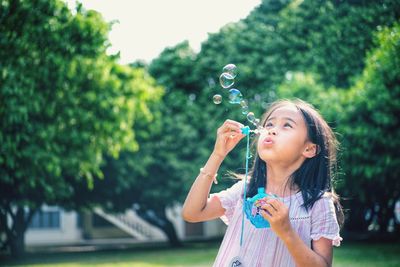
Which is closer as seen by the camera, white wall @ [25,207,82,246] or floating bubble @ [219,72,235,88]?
floating bubble @ [219,72,235,88]

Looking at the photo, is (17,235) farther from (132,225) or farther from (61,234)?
(132,225)

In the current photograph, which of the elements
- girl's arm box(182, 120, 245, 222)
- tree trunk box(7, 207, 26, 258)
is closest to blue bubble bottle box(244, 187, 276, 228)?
girl's arm box(182, 120, 245, 222)

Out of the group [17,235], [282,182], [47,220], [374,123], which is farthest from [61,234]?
[282,182]

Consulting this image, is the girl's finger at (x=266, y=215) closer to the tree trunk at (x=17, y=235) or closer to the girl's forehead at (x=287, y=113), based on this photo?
the girl's forehead at (x=287, y=113)

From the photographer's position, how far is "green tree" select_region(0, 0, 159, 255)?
1105 cm

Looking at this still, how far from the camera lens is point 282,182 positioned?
3016 millimetres

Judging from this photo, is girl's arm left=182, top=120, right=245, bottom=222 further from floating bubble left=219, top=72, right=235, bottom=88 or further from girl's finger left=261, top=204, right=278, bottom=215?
floating bubble left=219, top=72, right=235, bottom=88

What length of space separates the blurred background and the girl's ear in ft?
19.9

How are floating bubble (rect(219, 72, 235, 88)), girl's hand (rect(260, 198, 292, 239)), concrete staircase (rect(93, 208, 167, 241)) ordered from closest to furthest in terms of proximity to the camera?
girl's hand (rect(260, 198, 292, 239)) < floating bubble (rect(219, 72, 235, 88)) < concrete staircase (rect(93, 208, 167, 241))

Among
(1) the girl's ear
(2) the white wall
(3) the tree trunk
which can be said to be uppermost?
(1) the girl's ear

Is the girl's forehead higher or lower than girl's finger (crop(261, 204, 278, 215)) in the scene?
higher

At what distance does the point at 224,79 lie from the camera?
3918 mm

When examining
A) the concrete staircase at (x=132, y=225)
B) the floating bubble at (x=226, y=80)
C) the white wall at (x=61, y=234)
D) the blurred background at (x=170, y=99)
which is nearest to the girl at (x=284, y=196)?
the floating bubble at (x=226, y=80)

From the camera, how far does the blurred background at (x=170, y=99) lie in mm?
11359
